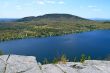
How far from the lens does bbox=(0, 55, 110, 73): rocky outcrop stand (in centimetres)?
1820

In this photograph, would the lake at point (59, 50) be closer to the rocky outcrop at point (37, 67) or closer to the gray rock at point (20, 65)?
the rocky outcrop at point (37, 67)

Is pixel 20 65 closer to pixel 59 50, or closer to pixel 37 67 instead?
pixel 37 67

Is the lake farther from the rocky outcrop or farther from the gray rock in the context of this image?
the gray rock

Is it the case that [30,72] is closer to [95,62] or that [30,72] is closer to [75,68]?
[75,68]

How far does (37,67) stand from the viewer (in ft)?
62.9

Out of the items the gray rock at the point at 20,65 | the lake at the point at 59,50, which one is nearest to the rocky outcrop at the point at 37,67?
the gray rock at the point at 20,65

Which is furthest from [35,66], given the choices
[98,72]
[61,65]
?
[98,72]

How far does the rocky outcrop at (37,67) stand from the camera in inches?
717

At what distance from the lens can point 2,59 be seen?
66.4 feet

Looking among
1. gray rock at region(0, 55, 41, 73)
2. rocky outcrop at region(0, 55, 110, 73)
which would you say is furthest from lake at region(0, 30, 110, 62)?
gray rock at region(0, 55, 41, 73)

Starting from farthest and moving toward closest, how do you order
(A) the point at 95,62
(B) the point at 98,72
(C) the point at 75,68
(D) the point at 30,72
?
(A) the point at 95,62 < (C) the point at 75,68 < (B) the point at 98,72 < (D) the point at 30,72

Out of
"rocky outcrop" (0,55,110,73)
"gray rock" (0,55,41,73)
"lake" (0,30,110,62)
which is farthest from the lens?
"lake" (0,30,110,62)

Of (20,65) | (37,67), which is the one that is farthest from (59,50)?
(20,65)

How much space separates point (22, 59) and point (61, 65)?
11.8 feet
